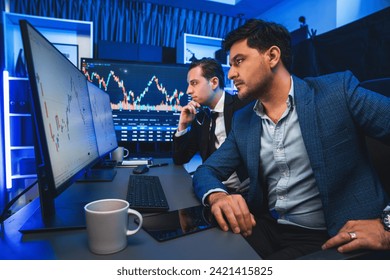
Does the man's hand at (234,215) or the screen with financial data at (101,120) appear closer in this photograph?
the man's hand at (234,215)

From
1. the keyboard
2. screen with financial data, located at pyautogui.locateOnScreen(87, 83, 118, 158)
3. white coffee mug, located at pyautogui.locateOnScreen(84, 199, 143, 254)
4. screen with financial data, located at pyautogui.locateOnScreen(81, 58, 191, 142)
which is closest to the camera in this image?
white coffee mug, located at pyautogui.locateOnScreen(84, 199, 143, 254)

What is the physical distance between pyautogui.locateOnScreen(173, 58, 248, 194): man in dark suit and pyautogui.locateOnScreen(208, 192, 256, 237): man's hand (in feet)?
2.55

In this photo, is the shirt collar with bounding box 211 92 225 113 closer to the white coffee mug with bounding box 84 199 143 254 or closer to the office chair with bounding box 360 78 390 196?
the office chair with bounding box 360 78 390 196

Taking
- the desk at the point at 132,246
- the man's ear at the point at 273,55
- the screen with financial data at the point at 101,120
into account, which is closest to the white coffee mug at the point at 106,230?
the desk at the point at 132,246

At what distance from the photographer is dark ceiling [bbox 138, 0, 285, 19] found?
3039 millimetres

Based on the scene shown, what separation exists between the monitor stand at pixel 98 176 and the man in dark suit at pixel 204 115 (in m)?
0.47

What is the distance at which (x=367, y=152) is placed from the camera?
93 centimetres

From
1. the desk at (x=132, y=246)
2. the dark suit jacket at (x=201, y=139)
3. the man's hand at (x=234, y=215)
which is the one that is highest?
the dark suit jacket at (x=201, y=139)

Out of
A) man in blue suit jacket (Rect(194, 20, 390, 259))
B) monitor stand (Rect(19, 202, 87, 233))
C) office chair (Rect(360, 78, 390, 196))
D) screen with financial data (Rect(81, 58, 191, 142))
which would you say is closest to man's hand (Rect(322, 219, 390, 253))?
man in blue suit jacket (Rect(194, 20, 390, 259))

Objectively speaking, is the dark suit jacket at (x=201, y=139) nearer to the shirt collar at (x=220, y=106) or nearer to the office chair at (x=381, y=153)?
the shirt collar at (x=220, y=106)

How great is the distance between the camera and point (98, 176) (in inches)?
44.6

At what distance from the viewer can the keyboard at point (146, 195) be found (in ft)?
2.42
